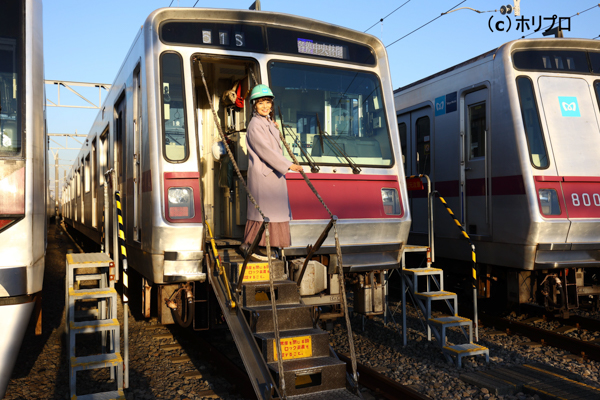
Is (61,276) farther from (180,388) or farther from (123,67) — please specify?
(180,388)

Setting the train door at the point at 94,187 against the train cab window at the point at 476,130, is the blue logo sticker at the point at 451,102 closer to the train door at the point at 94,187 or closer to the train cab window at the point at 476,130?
the train cab window at the point at 476,130

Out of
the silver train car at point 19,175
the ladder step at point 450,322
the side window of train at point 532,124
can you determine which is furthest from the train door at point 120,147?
the side window of train at point 532,124

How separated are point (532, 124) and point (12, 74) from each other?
5534mm

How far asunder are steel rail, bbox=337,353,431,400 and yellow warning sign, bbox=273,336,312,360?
883 mm

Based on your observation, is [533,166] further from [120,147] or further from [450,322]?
[120,147]

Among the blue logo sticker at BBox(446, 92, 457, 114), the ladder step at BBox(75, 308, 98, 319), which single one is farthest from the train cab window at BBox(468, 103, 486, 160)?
the ladder step at BBox(75, 308, 98, 319)

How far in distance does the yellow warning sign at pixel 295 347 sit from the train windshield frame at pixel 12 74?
2.30 metres

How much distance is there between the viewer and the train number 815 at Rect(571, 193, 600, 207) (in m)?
6.45

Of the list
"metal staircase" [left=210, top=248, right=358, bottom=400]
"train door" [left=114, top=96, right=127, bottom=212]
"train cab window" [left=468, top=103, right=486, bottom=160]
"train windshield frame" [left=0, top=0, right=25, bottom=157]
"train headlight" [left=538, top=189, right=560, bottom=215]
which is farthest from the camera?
"train cab window" [left=468, top=103, right=486, bottom=160]

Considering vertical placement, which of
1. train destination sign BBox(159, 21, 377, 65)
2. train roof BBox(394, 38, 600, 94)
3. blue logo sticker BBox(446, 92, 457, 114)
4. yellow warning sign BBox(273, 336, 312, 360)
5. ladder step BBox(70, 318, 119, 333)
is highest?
train roof BBox(394, 38, 600, 94)

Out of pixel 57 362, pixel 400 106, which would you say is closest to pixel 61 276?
pixel 57 362

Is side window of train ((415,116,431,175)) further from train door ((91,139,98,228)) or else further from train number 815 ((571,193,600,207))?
train door ((91,139,98,228))

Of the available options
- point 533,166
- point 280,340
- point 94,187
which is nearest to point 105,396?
point 280,340

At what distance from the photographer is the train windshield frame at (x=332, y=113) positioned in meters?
5.47
